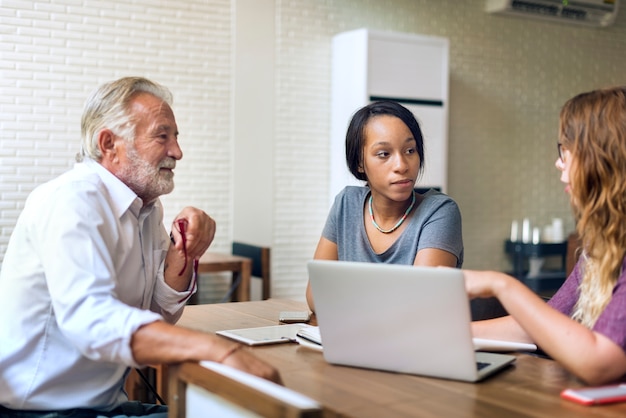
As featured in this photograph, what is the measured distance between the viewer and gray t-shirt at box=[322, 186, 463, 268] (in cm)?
258

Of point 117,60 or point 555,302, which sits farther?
point 117,60

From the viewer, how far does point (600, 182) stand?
177 centimetres

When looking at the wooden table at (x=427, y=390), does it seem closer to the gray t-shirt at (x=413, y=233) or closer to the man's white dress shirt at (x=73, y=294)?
the man's white dress shirt at (x=73, y=294)

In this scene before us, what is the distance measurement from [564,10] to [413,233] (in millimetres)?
5164

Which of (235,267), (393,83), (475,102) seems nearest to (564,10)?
(475,102)

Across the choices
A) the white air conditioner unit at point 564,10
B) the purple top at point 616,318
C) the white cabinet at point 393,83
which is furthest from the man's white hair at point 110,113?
the white air conditioner unit at point 564,10

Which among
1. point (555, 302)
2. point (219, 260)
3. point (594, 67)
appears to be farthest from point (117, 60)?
point (594, 67)

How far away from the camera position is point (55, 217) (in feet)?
5.94

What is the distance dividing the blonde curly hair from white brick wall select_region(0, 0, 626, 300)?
4.01 meters

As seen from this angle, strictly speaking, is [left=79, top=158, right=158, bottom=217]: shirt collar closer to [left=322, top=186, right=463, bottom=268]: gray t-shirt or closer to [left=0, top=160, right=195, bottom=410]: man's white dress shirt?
[left=0, top=160, right=195, bottom=410]: man's white dress shirt

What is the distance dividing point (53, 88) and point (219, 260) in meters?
1.53

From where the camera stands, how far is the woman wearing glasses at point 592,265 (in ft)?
5.30

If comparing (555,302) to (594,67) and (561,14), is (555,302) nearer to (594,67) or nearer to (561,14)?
(561,14)

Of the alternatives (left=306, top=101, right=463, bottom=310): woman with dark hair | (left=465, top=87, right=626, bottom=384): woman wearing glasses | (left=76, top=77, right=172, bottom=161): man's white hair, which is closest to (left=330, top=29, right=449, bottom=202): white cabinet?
(left=306, top=101, right=463, bottom=310): woman with dark hair
